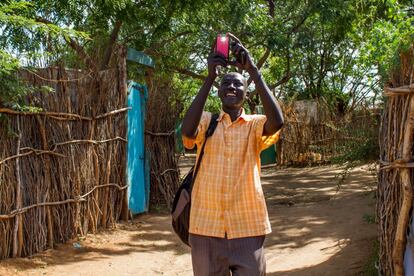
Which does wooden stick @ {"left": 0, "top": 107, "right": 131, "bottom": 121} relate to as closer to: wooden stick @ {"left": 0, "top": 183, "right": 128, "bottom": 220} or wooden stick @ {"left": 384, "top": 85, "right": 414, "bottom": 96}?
wooden stick @ {"left": 0, "top": 183, "right": 128, "bottom": 220}

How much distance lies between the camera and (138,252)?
5750 mm

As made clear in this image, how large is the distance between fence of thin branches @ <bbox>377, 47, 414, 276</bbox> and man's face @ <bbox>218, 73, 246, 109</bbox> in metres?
1.16

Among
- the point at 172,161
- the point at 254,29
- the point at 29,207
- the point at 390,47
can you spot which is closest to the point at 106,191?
the point at 29,207

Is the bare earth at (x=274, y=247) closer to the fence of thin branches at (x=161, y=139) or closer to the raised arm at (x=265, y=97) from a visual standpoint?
the fence of thin branches at (x=161, y=139)

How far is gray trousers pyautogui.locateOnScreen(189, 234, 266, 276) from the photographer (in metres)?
2.51

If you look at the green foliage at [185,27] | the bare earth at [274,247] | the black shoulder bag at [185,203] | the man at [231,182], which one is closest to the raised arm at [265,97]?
the man at [231,182]

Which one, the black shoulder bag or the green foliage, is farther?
the green foliage

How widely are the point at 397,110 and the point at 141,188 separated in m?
4.74

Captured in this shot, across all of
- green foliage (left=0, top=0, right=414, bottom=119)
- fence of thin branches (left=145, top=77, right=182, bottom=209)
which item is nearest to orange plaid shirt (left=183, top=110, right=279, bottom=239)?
green foliage (left=0, top=0, right=414, bottom=119)

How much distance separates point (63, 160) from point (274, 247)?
2.45m

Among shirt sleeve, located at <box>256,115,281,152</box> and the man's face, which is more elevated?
the man's face

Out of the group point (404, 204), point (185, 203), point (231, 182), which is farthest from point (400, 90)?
point (185, 203)

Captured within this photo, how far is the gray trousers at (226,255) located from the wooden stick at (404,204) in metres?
1.10

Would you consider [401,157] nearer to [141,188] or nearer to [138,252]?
[138,252]
